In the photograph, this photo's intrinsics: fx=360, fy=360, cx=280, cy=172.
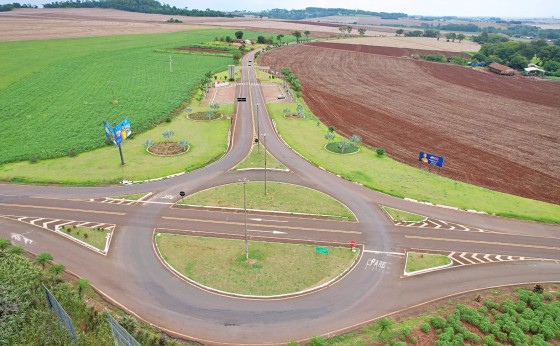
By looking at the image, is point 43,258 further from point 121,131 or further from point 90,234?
point 121,131

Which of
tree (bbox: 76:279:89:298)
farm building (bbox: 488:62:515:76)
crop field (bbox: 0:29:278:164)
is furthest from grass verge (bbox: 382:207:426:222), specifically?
farm building (bbox: 488:62:515:76)

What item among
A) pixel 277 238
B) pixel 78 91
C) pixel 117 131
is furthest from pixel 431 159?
pixel 78 91

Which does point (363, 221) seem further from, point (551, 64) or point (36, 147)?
point (551, 64)

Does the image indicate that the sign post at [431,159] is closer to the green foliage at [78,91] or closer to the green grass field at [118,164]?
the green grass field at [118,164]

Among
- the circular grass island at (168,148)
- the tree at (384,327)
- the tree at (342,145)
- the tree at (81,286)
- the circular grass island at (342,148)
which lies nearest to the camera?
the tree at (384,327)

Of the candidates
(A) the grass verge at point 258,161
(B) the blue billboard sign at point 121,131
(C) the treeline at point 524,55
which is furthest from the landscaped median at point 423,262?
(C) the treeline at point 524,55

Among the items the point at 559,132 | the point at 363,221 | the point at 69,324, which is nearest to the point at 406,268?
the point at 363,221

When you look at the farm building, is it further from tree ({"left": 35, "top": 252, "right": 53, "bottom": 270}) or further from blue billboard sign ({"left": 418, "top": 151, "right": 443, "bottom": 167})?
tree ({"left": 35, "top": 252, "right": 53, "bottom": 270})
